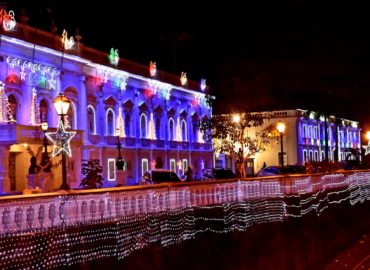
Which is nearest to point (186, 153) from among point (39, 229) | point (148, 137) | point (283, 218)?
point (148, 137)

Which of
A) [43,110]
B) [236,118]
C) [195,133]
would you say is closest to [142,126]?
[195,133]

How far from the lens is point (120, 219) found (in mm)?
13375

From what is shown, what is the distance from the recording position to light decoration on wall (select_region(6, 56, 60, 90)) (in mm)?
37728

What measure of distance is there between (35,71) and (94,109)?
27.2ft

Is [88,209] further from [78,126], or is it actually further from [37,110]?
[78,126]

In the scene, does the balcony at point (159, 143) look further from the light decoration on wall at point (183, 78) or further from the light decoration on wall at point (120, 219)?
the light decoration on wall at point (120, 219)

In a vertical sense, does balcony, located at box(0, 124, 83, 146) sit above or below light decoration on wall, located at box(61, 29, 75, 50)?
below

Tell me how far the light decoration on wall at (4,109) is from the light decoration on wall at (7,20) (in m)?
3.11

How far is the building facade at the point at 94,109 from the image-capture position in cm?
3775

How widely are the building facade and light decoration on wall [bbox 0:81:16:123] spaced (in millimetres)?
55

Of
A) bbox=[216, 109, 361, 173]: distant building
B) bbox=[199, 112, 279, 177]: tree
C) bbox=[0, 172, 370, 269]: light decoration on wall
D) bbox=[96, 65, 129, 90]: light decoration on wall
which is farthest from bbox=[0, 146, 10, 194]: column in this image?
bbox=[216, 109, 361, 173]: distant building

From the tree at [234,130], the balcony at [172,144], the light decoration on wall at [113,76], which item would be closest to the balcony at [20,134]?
the light decoration on wall at [113,76]

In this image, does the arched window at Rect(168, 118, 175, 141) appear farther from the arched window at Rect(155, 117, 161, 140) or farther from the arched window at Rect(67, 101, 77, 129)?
the arched window at Rect(67, 101, 77, 129)

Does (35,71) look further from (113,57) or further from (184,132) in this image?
(184,132)
